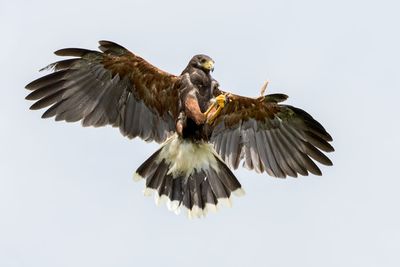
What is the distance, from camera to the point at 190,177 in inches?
726

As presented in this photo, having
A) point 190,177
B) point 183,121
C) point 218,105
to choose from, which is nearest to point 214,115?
point 218,105

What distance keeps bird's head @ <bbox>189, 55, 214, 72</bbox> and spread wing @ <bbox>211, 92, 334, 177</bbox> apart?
953mm

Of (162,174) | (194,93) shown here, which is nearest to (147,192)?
(162,174)

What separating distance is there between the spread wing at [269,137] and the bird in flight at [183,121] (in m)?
0.02

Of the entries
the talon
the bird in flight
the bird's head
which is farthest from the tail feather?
the bird's head

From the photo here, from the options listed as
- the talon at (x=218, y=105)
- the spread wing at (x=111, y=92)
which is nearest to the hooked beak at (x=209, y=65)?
the talon at (x=218, y=105)

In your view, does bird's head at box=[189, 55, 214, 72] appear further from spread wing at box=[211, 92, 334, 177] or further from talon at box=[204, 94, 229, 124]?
spread wing at box=[211, 92, 334, 177]

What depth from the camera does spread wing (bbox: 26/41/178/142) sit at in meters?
18.2

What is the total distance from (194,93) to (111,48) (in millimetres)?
1586

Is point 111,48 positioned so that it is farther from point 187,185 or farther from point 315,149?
point 315,149

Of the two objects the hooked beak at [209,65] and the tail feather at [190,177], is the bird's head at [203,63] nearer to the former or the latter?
the hooked beak at [209,65]

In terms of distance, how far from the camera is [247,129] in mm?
19078

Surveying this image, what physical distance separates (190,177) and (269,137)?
1.62m

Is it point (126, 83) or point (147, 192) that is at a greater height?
point (126, 83)
